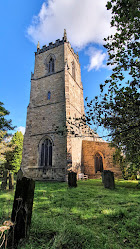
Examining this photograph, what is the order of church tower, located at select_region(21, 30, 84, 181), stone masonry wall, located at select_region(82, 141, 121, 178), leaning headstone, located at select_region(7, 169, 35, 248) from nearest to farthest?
leaning headstone, located at select_region(7, 169, 35, 248), church tower, located at select_region(21, 30, 84, 181), stone masonry wall, located at select_region(82, 141, 121, 178)

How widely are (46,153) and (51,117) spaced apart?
4.04m

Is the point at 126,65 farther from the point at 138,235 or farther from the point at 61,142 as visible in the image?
the point at 61,142

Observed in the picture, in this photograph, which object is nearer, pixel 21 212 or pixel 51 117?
pixel 21 212

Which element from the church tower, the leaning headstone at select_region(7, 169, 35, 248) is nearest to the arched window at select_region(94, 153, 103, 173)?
the church tower

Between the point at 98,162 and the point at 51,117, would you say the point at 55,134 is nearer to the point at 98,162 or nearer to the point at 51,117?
the point at 51,117

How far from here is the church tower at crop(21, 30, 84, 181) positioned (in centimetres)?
1295

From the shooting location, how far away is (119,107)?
3592mm

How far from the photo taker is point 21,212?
86.4 inches

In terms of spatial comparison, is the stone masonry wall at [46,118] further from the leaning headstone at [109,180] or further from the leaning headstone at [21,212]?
the leaning headstone at [21,212]

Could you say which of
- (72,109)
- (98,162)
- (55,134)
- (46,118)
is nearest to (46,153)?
(55,134)

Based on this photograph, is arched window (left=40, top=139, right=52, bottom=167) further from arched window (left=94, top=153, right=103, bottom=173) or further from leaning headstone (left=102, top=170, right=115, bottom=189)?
leaning headstone (left=102, top=170, right=115, bottom=189)

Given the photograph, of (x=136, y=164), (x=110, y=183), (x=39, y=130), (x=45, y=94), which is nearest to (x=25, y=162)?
(x=39, y=130)

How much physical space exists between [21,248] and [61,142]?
11.5 m

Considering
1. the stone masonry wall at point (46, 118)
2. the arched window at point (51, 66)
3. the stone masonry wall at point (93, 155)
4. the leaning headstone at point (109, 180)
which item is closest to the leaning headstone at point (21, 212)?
the leaning headstone at point (109, 180)
